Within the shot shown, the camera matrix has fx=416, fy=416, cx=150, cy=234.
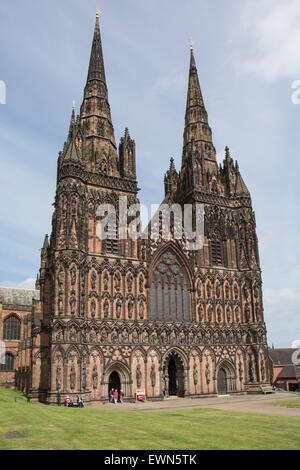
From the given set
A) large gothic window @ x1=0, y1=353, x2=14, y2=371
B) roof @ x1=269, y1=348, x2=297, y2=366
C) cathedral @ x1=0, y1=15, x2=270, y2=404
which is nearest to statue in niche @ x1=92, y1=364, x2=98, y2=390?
cathedral @ x1=0, y1=15, x2=270, y2=404

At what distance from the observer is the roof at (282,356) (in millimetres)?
76325

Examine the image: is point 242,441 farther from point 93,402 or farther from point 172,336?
point 172,336

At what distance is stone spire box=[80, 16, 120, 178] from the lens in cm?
4456

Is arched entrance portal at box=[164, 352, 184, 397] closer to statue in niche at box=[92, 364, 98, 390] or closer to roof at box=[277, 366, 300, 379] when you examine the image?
statue in niche at box=[92, 364, 98, 390]

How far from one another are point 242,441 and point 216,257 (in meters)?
33.5

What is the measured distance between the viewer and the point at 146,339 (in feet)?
129

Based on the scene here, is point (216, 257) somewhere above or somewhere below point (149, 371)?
above

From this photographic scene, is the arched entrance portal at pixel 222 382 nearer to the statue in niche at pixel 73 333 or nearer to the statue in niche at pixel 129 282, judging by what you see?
the statue in niche at pixel 129 282

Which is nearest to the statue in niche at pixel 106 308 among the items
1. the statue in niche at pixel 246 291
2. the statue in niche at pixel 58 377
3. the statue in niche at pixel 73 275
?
the statue in niche at pixel 73 275

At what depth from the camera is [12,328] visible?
2781 inches

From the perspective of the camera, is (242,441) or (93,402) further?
(93,402)

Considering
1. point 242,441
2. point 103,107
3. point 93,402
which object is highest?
point 103,107

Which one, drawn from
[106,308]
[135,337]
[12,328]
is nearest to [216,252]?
[135,337]
